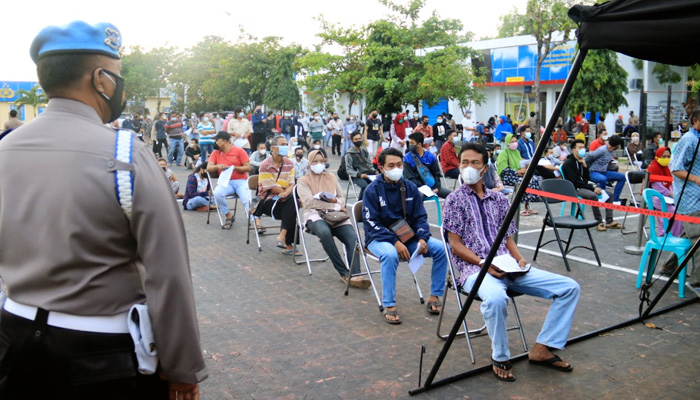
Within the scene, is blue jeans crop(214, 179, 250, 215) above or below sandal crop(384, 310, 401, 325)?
above

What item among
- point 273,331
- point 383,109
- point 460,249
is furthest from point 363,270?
point 383,109

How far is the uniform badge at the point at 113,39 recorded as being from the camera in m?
2.06

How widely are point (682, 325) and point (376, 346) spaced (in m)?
2.76

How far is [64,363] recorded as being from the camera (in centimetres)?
191

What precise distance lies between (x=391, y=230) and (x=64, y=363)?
435 centimetres

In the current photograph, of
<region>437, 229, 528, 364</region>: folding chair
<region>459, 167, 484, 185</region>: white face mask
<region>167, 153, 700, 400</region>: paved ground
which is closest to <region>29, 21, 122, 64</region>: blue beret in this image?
<region>167, 153, 700, 400</region>: paved ground

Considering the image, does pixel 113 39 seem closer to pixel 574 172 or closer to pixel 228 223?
pixel 228 223

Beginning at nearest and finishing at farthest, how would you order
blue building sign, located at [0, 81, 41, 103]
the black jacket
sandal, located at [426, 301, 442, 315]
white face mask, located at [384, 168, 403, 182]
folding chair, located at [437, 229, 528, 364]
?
folding chair, located at [437, 229, 528, 364], sandal, located at [426, 301, 442, 315], white face mask, located at [384, 168, 403, 182], the black jacket, blue building sign, located at [0, 81, 41, 103]

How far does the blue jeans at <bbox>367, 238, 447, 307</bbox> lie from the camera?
5750mm

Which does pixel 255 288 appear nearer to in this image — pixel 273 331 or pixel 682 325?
pixel 273 331

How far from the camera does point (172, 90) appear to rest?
179ft

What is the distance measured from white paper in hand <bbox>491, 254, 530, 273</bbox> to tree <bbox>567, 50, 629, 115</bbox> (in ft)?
72.9

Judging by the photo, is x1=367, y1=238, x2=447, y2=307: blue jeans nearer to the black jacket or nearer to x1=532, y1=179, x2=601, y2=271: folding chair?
x1=532, y1=179, x2=601, y2=271: folding chair

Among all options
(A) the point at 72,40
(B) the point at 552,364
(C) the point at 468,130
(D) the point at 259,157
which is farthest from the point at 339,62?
(A) the point at 72,40
